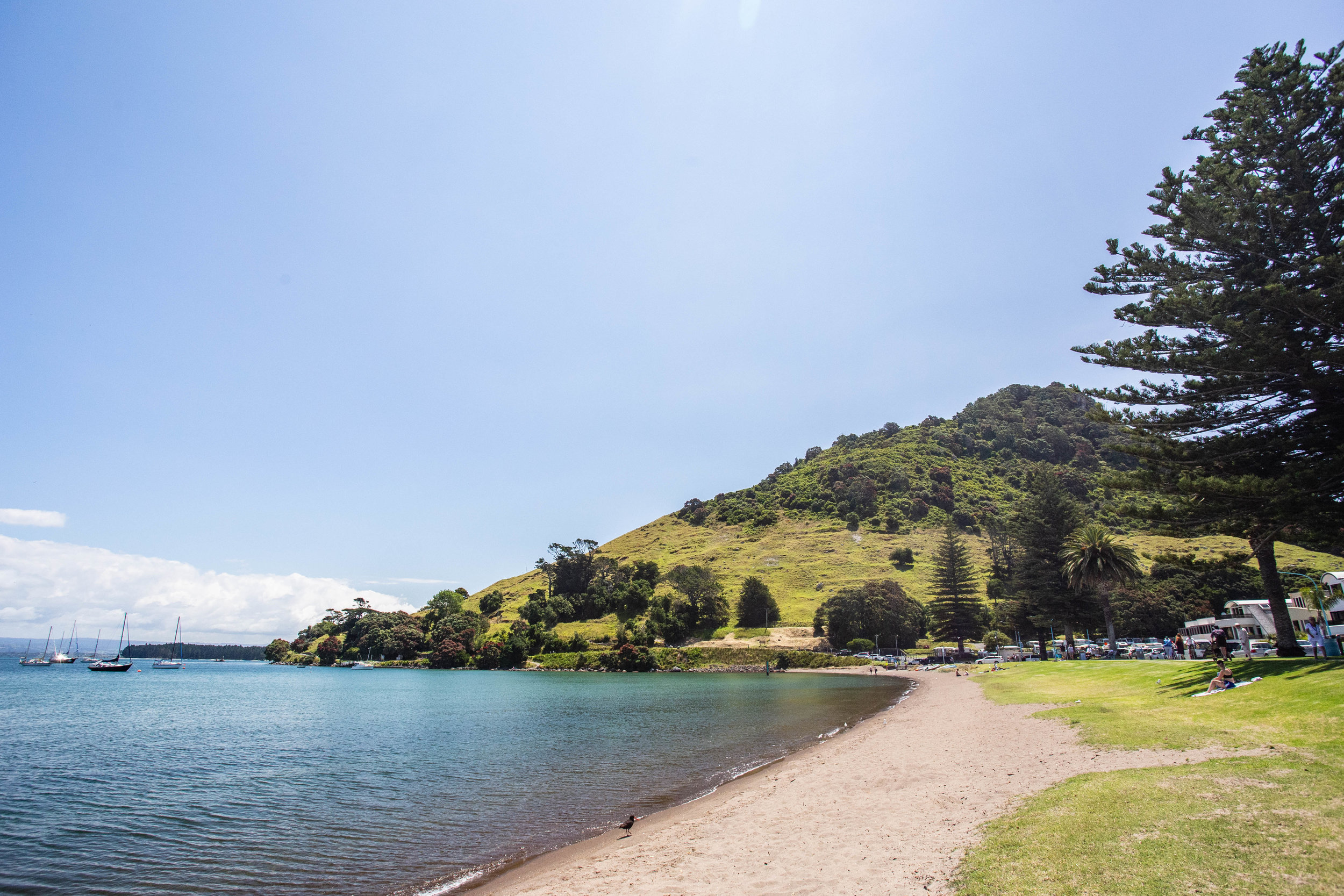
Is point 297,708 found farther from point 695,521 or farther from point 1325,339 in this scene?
point 695,521

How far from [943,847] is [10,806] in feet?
80.4

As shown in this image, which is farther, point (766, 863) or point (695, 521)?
point (695, 521)

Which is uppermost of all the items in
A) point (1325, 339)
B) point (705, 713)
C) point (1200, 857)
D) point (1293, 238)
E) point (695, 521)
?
point (695, 521)

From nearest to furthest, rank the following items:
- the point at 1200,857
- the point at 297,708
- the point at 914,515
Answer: the point at 1200,857, the point at 297,708, the point at 914,515

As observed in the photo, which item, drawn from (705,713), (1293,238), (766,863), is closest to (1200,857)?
(766,863)

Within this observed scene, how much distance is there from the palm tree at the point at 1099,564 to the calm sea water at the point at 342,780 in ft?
73.9

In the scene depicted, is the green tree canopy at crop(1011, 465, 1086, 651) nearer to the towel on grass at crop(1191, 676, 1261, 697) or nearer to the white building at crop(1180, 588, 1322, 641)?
the white building at crop(1180, 588, 1322, 641)

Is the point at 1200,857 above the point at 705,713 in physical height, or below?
above

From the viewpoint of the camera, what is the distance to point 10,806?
17219mm

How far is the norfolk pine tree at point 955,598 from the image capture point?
86.4 m

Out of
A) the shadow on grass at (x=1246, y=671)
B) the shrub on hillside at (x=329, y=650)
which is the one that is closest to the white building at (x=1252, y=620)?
the shadow on grass at (x=1246, y=671)

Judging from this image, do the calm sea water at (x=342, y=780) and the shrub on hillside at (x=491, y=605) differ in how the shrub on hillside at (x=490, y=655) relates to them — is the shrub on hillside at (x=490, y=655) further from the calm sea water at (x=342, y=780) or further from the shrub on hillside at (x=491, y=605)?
the calm sea water at (x=342, y=780)

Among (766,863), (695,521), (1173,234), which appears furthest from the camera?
(695,521)

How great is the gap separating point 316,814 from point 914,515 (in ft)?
537
